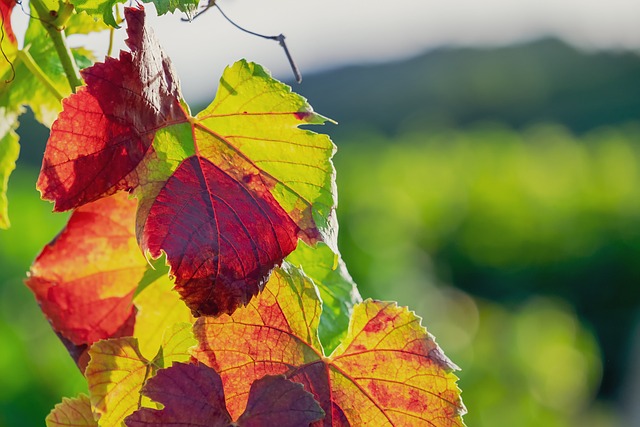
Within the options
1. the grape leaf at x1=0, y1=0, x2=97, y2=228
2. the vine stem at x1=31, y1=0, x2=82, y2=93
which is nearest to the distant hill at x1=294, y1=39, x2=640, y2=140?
the grape leaf at x1=0, y1=0, x2=97, y2=228

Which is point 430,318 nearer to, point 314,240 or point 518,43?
point 314,240

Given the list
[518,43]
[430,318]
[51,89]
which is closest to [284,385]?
[51,89]

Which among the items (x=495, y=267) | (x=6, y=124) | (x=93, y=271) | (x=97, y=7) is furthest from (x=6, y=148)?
(x=495, y=267)

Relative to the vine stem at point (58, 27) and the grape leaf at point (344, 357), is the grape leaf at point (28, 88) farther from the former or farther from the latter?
the grape leaf at point (344, 357)

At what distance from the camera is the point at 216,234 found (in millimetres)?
666

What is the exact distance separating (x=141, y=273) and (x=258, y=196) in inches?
11.1

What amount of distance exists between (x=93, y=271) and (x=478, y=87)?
28702mm

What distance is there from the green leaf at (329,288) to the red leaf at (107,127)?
24 centimetres

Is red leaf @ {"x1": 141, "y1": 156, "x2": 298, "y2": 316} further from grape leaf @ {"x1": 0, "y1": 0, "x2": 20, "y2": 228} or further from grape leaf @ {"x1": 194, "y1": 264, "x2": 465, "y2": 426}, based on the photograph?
grape leaf @ {"x1": 0, "y1": 0, "x2": 20, "y2": 228}

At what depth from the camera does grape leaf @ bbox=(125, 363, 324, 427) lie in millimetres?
659

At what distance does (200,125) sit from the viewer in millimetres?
728

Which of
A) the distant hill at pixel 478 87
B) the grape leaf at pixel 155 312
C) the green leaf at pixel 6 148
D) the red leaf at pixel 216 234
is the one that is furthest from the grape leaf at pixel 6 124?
the distant hill at pixel 478 87

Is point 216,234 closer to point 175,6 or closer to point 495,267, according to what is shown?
point 175,6

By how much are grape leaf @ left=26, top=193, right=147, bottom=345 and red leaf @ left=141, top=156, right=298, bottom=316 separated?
0.26 m
